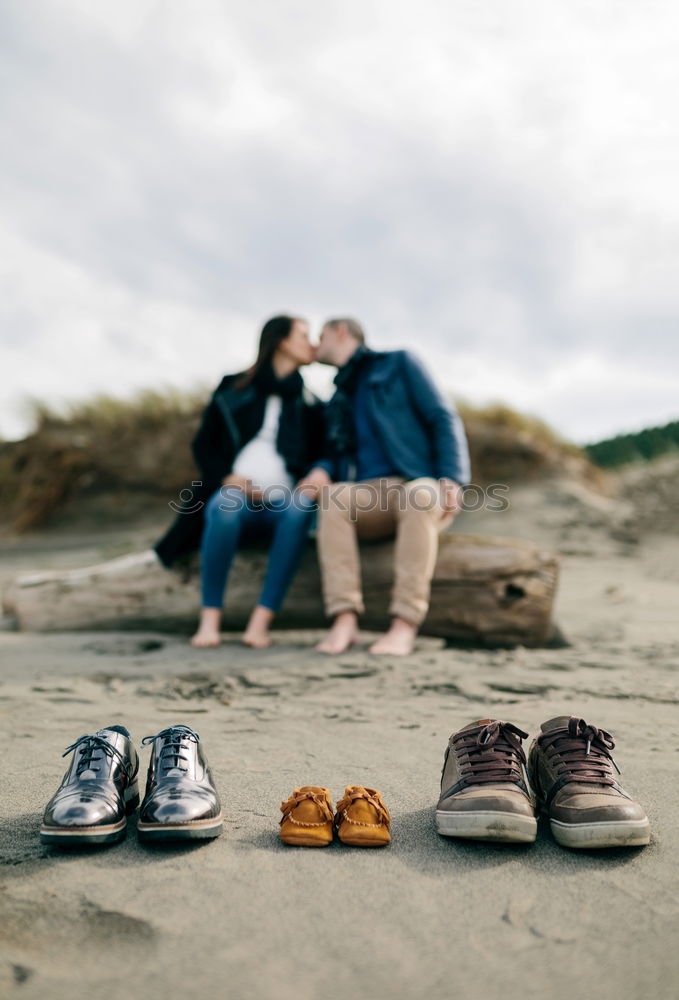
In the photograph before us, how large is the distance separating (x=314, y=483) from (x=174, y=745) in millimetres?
2380

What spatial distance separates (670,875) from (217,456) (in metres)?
3.39

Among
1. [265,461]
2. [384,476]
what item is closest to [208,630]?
[265,461]

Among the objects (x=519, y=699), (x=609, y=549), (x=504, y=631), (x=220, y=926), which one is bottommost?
(x=220, y=926)

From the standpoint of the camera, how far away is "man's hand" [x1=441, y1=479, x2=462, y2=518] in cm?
400

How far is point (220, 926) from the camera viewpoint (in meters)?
1.30

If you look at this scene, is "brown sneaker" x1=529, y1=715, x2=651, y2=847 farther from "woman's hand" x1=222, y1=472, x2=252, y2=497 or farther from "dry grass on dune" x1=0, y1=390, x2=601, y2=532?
"dry grass on dune" x1=0, y1=390, x2=601, y2=532

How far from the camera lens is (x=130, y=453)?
980 cm

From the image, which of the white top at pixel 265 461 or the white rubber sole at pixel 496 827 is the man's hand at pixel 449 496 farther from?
the white rubber sole at pixel 496 827

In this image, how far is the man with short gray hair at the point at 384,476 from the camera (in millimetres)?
3789

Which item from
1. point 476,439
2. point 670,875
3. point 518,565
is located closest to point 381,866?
point 670,875

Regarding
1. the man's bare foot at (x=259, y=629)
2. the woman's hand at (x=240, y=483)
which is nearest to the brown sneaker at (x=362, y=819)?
the man's bare foot at (x=259, y=629)

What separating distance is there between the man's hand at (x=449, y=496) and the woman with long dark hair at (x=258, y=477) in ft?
2.36

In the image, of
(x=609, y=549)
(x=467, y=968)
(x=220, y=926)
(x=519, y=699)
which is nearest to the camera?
(x=467, y=968)

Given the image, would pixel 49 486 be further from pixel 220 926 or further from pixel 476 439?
pixel 220 926
